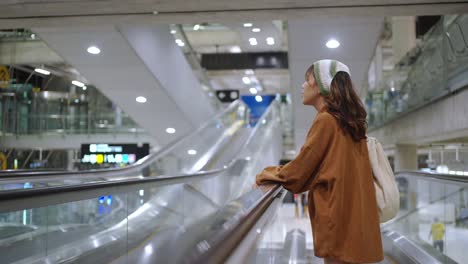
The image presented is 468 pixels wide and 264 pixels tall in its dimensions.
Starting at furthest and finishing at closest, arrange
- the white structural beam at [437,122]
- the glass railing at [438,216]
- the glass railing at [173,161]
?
the white structural beam at [437,122]
the glass railing at [173,161]
the glass railing at [438,216]

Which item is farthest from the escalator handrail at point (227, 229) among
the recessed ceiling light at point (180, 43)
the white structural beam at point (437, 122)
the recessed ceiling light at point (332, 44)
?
the recessed ceiling light at point (180, 43)

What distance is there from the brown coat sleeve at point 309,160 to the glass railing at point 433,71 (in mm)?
6244

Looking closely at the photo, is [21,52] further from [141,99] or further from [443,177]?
[443,177]

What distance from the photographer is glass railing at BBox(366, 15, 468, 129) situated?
764cm

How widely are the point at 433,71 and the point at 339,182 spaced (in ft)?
26.8

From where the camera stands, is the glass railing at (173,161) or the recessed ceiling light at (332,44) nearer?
the glass railing at (173,161)

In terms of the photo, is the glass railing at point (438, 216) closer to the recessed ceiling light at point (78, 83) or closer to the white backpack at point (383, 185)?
the white backpack at point (383, 185)

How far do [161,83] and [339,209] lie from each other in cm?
1015

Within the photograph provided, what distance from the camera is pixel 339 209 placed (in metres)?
1.89

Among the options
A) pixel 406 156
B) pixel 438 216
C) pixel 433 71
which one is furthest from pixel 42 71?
pixel 406 156

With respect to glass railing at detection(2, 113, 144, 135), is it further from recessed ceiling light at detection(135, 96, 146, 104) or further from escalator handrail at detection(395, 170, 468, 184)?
escalator handrail at detection(395, 170, 468, 184)

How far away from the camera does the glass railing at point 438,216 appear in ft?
15.3

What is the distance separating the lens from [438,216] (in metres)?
5.88

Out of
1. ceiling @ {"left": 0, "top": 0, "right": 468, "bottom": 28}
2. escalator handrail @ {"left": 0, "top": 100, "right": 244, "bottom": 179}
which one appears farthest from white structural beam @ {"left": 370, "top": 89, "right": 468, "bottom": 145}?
escalator handrail @ {"left": 0, "top": 100, "right": 244, "bottom": 179}
